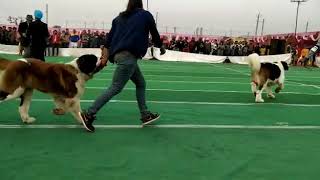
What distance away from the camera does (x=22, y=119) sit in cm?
759

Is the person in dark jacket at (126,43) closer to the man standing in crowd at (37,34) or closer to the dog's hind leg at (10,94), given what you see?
the dog's hind leg at (10,94)

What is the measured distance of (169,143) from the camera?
653cm

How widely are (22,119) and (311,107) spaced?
625 cm

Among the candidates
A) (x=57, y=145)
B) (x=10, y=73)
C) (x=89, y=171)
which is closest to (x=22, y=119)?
(x=10, y=73)

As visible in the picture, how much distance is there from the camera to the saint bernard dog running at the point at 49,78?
6.96 meters

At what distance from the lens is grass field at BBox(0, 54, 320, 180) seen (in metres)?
5.17

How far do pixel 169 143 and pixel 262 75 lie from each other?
5.76 metres

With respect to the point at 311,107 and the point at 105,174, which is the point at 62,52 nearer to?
the point at 311,107

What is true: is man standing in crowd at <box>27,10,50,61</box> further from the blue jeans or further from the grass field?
the blue jeans

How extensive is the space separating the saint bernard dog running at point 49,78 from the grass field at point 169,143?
479mm

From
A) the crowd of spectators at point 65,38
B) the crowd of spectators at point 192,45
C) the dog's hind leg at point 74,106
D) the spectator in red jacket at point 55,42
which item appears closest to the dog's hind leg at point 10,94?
the dog's hind leg at point 74,106

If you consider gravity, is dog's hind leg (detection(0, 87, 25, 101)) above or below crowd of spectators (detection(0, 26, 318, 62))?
above

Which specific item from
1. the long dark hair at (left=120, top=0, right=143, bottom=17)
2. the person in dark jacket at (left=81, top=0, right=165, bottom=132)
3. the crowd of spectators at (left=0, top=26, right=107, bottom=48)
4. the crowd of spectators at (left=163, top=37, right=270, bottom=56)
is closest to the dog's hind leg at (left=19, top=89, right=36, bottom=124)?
the person in dark jacket at (left=81, top=0, right=165, bottom=132)

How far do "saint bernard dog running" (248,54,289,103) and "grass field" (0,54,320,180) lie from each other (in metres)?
1.06
